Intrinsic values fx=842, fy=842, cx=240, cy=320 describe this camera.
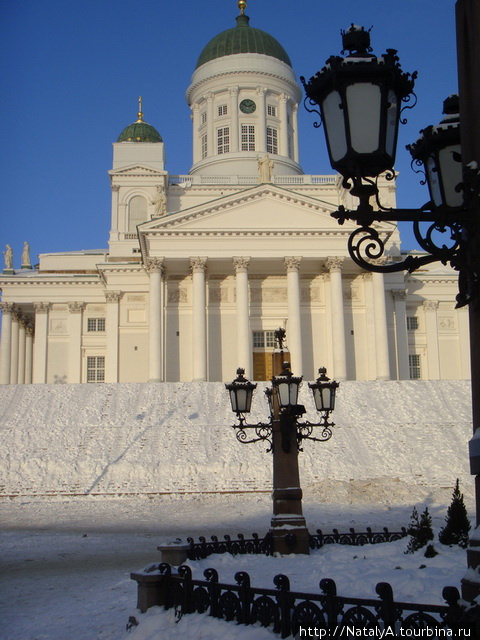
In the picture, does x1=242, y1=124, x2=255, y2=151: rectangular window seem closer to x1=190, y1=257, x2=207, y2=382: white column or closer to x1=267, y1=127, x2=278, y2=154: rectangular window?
x1=267, y1=127, x2=278, y2=154: rectangular window

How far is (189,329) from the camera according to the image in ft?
159

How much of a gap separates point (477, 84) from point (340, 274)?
41.4 metres

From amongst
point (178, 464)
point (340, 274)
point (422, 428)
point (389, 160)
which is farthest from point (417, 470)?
point (389, 160)

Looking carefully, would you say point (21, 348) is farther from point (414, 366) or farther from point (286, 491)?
point (286, 491)

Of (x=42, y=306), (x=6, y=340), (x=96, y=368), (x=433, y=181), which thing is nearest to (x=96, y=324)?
(x=96, y=368)

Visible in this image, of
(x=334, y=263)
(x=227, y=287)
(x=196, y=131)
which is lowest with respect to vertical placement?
(x=227, y=287)

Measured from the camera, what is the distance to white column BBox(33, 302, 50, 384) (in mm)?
52406

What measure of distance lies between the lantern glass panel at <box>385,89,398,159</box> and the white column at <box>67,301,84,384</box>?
47.8 m

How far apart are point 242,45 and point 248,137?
7542 mm

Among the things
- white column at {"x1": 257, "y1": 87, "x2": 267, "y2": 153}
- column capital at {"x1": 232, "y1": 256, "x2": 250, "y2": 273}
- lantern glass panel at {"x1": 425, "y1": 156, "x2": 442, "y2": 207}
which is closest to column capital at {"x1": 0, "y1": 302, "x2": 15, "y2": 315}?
column capital at {"x1": 232, "y1": 256, "x2": 250, "y2": 273}

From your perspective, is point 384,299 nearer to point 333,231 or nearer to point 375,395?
point 333,231

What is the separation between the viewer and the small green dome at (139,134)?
187 feet

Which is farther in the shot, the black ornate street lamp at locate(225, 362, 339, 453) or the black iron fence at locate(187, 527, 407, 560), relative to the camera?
the black ornate street lamp at locate(225, 362, 339, 453)

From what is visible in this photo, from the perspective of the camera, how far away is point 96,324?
176ft
